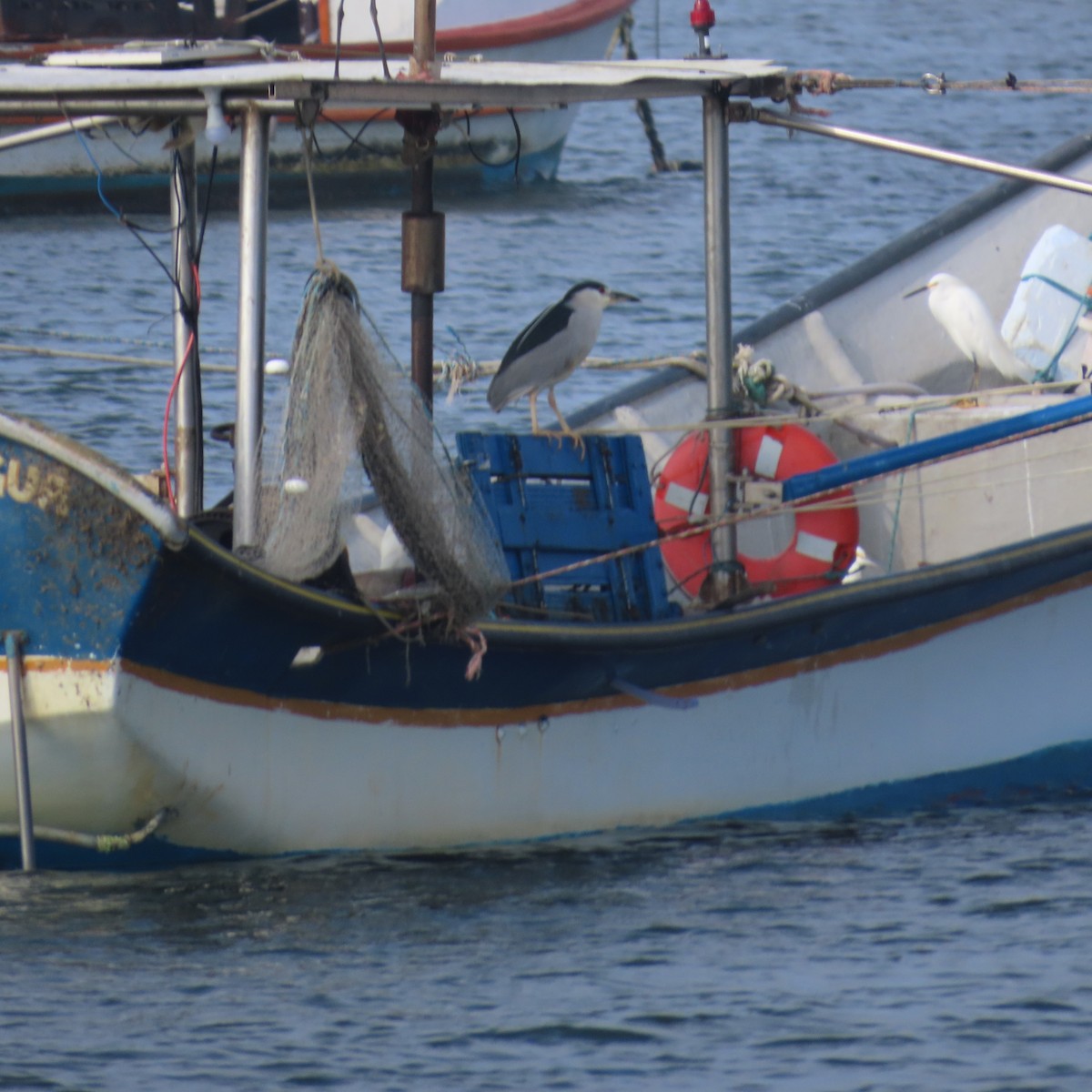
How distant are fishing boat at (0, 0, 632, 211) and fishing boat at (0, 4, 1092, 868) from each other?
14846 mm

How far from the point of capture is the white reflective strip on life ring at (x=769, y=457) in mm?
7449

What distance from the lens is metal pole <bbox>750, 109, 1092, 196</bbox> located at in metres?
6.62

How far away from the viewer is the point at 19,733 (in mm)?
5691

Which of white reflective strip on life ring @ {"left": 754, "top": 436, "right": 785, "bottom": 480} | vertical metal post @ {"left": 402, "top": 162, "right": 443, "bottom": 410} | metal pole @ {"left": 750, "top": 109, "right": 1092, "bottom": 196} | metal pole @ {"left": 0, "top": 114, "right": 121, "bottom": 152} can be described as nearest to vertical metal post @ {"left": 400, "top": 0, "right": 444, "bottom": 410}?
vertical metal post @ {"left": 402, "top": 162, "right": 443, "bottom": 410}

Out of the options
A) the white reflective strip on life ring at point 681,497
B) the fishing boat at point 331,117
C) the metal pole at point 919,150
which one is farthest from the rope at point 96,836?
the fishing boat at point 331,117

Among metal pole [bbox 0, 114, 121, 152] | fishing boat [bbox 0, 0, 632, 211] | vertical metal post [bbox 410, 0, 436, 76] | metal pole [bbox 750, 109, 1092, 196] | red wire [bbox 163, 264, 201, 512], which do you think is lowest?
red wire [bbox 163, 264, 201, 512]

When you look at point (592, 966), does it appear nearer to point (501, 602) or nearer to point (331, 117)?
point (501, 602)

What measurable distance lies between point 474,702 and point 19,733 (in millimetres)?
1323

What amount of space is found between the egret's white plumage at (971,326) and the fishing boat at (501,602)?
26.4 inches

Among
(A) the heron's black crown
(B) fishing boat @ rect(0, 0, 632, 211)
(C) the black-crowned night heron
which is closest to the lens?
(C) the black-crowned night heron

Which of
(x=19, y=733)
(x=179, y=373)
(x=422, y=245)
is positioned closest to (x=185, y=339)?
(x=179, y=373)

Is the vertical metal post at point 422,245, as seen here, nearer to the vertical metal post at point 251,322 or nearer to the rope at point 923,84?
the vertical metal post at point 251,322

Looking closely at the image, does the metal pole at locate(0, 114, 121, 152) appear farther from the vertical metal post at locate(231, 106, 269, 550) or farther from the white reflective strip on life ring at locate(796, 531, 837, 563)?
the white reflective strip on life ring at locate(796, 531, 837, 563)

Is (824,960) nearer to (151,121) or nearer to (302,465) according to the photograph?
(302,465)
